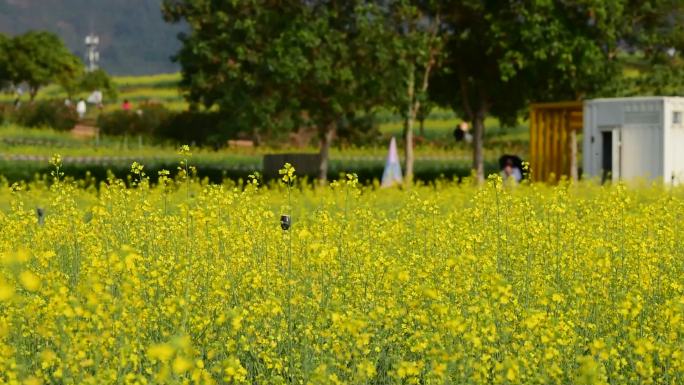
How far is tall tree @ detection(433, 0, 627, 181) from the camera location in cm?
3219

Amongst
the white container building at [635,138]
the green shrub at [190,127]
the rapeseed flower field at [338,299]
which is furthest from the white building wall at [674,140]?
the green shrub at [190,127]

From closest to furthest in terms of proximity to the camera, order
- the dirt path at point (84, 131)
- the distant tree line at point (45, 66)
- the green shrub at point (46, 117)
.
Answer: the dirt path at point (84, 131) < the green shrub at point (46, 117) < the distant tree line at point (45, 66)

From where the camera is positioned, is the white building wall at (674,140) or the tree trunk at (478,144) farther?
the tree trunk at (478,144)

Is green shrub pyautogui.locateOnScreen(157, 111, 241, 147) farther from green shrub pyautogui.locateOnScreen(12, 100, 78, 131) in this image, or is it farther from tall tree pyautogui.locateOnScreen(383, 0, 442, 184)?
tall tree pyautogui.locateOnScreen(383, 0, 442, 184)

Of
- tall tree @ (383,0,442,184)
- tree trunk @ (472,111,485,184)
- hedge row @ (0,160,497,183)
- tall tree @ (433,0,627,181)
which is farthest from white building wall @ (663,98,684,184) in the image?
tree trunk @ (472,111,485,184)

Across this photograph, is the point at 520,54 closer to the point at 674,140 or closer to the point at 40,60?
the point at 674,140

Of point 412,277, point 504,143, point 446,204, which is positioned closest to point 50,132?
point 504,143

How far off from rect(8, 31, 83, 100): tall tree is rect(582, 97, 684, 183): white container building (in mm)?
64201

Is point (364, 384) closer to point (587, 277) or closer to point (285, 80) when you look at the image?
point (587, 277)

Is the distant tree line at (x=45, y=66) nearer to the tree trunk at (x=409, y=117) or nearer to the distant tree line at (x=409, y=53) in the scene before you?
the distant tree line at (x=409, y=53)

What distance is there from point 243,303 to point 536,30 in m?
23.6

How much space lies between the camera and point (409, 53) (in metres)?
30.9

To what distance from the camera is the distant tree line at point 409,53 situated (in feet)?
97.5

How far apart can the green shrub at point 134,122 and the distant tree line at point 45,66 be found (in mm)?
26811
